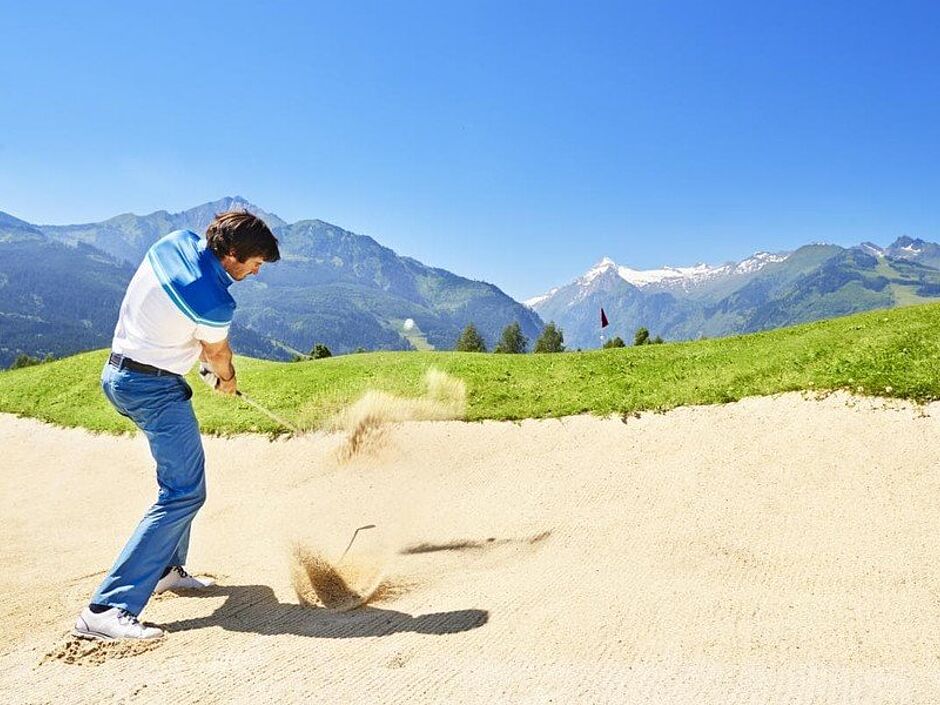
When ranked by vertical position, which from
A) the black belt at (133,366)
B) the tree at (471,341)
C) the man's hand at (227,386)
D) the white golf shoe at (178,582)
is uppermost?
→ the tree at (471,341)

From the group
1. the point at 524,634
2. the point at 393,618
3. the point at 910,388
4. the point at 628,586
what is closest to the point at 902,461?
the point at 910,388

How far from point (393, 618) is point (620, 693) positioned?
2564mm

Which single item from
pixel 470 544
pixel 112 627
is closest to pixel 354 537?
pixel 470 544

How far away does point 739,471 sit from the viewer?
956 cm

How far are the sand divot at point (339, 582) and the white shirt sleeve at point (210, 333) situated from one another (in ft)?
10.8

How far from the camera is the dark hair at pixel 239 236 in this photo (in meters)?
5.92

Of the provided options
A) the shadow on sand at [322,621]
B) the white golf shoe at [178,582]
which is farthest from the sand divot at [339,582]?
the white golf shoe at [178,582]

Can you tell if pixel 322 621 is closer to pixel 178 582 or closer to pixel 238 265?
pixel 178 582

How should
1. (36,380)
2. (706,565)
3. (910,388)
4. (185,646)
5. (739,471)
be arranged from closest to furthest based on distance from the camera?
(185,646)
(706,565)
(739,471)
(910,388)
(36,380)

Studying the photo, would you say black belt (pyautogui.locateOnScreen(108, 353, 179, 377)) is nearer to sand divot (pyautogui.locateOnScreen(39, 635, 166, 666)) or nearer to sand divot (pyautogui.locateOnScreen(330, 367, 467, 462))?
sand divot (pyautogui.locateOnScreen(39, 635, 166, 666))

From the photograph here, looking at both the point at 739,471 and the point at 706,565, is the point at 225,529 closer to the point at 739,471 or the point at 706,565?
the point at 706,565

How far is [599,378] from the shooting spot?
14570mm

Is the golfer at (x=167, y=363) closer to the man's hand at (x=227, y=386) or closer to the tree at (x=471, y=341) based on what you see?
the man's hand at (x=227, y=386)

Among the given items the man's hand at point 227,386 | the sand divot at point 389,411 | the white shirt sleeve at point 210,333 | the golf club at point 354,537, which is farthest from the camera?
the sand divot at point 389,411
